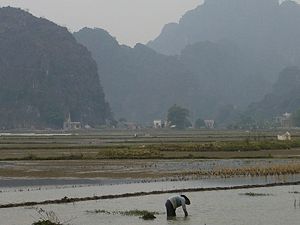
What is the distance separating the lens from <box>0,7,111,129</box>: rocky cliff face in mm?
137163

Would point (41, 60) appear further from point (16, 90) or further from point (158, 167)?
point (158, 167)

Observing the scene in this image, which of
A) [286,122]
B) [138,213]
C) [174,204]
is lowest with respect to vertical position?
[138,213]

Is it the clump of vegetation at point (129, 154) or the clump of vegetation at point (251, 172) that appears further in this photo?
the clump of vegetation at point (129, 154)

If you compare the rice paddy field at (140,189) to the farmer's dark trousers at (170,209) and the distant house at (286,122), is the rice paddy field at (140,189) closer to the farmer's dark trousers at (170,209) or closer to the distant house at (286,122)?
the farmer's dark trousers at (170,209)

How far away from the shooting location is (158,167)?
99.7 ft

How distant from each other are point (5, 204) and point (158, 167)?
13894 mm

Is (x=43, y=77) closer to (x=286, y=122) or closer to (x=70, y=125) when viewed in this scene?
(x=70, y=125)

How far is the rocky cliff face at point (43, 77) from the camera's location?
137 meters

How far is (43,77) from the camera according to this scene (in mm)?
151250

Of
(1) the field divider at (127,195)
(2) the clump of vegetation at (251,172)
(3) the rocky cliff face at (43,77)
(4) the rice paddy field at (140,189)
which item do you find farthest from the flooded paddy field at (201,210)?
(3) the rocky cliff face at (43,77)

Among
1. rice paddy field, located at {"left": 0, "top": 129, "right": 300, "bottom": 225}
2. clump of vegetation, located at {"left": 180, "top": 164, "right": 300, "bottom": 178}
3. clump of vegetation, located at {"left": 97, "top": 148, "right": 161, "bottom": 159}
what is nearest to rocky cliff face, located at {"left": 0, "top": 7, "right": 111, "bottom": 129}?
clump of vegetation, located at {"left": 97, "top": 148, "right": 161, "bottom": 159}

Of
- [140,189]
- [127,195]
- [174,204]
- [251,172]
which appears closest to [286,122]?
[251,172]

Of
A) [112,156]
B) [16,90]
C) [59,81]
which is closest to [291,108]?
[59,81]

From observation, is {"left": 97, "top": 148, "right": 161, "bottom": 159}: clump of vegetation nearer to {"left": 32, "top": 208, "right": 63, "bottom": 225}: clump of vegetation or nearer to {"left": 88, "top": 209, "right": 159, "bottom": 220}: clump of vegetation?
{"left": 88, "top": 209, "right": 159, "bottom": 220}: clump of vegetation
